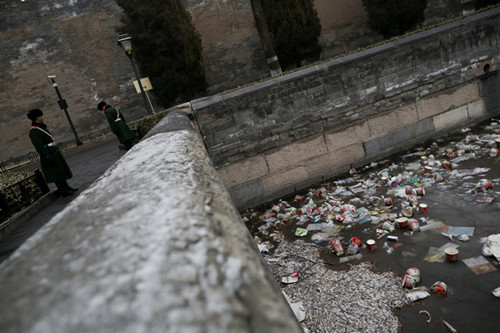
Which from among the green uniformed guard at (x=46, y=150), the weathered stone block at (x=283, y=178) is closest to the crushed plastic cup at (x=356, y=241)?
the weathered stone block at (x=283, y=178)

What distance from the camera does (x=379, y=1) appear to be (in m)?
13.8

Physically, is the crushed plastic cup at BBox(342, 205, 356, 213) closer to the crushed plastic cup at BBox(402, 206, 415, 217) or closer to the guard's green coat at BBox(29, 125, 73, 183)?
the crushed plastic cup at BBox(402, 206, 415, 217)

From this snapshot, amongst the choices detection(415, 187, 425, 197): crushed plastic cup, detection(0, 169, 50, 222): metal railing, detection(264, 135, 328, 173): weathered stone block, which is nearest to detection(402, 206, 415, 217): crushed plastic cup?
detection(415, 187, 425, 197): crushed plastic cup

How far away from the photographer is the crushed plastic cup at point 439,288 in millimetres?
2730

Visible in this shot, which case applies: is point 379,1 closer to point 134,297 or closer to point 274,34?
point 274,34

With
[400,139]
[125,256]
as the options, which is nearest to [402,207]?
[400,139]

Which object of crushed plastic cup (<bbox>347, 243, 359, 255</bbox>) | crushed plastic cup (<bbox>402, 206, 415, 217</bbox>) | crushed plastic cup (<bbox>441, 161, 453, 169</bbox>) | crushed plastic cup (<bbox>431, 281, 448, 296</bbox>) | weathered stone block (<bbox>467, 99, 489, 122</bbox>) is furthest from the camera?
weathered stone block (<bbox>467, 99, 489, 122</bbox>)

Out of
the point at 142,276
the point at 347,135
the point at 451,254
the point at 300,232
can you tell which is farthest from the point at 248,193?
the point at 142,276

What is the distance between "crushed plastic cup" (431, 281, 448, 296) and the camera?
8.96 ft

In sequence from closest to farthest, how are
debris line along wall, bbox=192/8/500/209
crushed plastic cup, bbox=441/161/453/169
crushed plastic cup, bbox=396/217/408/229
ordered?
crushed plastic cup, bbox=396/217/408/229 → crushed plastic cup, bbox=441/161/453/169 → debris line along wall, bbox=192/8/500/209

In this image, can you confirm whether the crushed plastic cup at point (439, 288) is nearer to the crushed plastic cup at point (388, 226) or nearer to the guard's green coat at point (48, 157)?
the crushed plastic cup at point (388, 226)

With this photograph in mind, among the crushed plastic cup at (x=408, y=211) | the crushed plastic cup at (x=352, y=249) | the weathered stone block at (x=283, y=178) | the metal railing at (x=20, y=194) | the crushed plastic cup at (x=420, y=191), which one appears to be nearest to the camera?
the crushed plastic cup at (x=352, y=249)

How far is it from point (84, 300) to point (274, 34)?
1445 cm

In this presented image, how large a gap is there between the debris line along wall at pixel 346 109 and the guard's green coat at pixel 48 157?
8.72 feet
